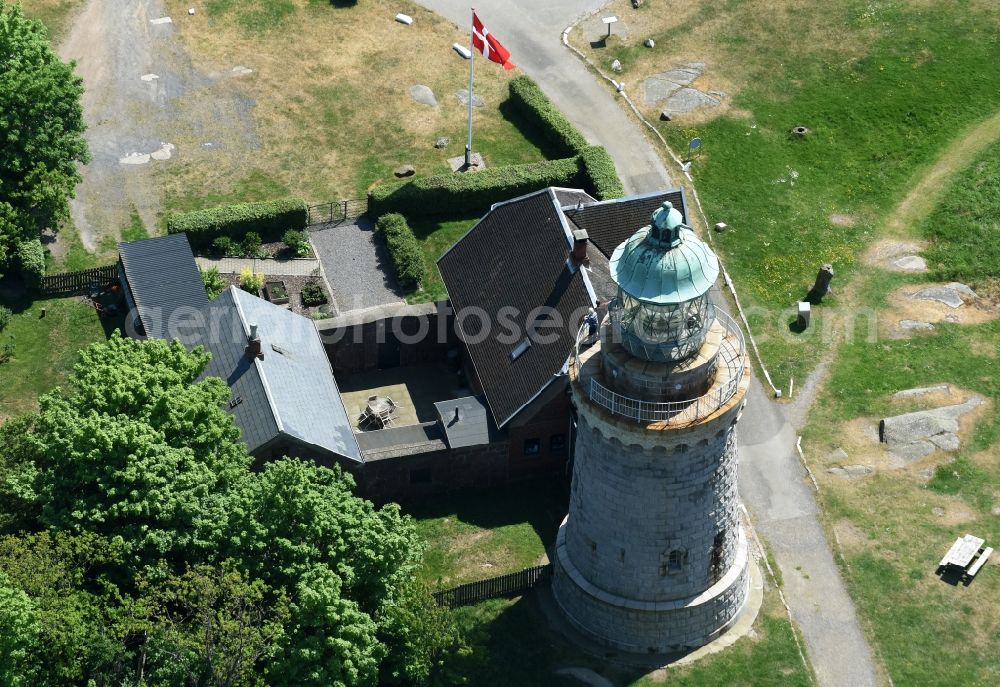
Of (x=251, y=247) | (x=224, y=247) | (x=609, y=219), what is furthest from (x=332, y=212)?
(x=609, y=219)

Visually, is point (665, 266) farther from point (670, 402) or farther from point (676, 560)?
point (676, 560)

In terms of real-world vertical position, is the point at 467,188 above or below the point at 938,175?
above

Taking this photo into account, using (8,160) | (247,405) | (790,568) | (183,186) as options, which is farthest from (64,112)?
(790,568)

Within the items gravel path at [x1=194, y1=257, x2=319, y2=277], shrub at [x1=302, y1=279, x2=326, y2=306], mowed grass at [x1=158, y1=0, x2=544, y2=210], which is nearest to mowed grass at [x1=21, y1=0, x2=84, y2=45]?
mowed grass at [x1=158, y1=0, x2=544, y2=210]

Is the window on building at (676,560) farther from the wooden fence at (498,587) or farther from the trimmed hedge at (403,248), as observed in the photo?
the trimmed hedge at (403,248)

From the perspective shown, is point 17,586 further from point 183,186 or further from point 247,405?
point 183,186

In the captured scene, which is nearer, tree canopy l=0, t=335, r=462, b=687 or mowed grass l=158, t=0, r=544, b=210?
tree canopy l=0, t=335, r=462, b=687

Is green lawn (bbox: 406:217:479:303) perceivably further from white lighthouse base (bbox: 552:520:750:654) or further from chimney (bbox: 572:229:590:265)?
white lighthouse base (bbox: 552:520:750:654)
